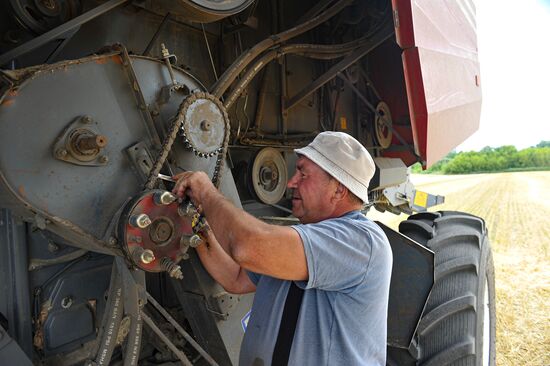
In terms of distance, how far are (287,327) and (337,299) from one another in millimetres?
180

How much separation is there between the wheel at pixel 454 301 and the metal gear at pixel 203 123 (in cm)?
165

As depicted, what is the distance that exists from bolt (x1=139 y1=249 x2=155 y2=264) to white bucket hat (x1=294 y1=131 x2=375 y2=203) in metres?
0.60

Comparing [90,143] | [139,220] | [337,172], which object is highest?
[90,143]

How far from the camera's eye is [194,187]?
1424 millimetres

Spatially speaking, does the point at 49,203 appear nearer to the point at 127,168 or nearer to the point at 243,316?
the point at 127,168

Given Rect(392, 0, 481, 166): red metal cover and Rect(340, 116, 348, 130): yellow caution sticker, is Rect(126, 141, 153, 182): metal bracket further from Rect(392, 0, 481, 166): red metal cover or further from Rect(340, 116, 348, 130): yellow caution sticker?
Rect(340, 116, 348, 130): yellow caution sticker

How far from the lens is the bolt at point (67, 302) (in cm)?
179

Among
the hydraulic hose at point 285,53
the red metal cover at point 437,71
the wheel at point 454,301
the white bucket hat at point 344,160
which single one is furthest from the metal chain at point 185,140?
the wheel at point 454,301

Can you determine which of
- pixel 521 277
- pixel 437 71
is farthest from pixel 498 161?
pixel 437 71

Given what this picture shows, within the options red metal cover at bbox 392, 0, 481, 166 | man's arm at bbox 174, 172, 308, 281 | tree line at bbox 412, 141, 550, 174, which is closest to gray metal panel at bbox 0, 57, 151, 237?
man's arm at bbox 174, 172, 308, 281

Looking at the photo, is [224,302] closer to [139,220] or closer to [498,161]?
[139,220]

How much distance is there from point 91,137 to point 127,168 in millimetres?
169

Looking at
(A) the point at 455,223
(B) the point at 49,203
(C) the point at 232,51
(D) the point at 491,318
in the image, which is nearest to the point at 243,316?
(B) the point at 49,203

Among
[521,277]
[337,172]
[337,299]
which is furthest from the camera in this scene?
[521,277]
